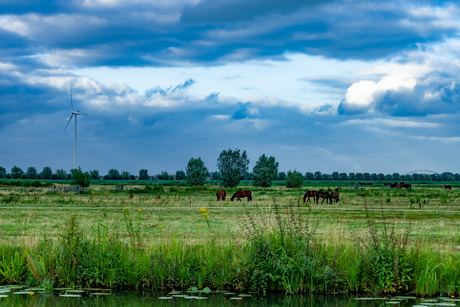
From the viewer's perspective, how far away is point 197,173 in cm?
15962

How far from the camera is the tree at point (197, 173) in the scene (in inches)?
6265

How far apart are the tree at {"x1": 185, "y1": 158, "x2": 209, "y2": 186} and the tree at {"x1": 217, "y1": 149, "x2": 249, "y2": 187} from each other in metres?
5.98

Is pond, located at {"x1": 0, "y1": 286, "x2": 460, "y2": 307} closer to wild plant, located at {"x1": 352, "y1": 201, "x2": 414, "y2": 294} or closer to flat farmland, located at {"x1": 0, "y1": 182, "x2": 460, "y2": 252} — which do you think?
wild plant, located at {"x1": 352, "y1": 201, "x2": 414, "y2": 294}

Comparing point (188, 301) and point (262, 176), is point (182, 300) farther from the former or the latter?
point (262, 176)

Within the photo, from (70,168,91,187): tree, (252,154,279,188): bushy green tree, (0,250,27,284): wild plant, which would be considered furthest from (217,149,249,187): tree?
(0,250,27,284): wild plant

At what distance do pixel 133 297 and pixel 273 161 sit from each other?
16117 cm

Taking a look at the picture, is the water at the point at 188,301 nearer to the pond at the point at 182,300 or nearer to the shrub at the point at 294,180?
the pond at the point at 182,300

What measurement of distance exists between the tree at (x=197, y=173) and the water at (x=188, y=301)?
147569 mm

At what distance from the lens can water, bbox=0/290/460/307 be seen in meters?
10.9

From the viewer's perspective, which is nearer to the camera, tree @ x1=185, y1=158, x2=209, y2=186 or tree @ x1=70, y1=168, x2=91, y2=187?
tree @ x1=70, y1=168, x2=91, y2=187

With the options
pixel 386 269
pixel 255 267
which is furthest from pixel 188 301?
pixel 386 269

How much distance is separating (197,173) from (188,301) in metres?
149

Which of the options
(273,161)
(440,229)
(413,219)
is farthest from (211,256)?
(273,161)

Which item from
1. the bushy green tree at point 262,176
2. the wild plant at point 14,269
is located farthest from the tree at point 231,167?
the wild plant at point 14,269
